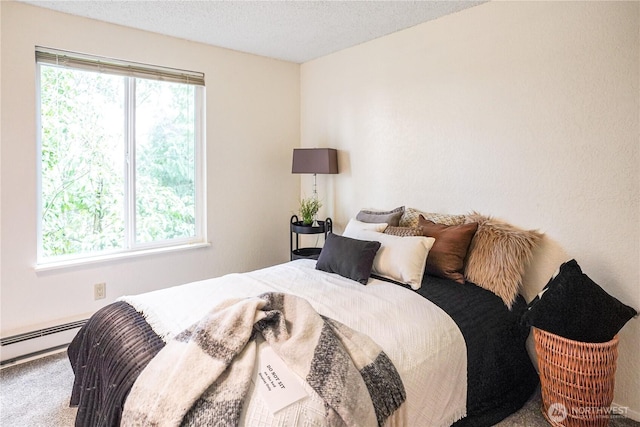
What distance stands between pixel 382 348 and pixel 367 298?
1.61 feet

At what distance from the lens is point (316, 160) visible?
353cm

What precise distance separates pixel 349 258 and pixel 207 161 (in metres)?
1.75

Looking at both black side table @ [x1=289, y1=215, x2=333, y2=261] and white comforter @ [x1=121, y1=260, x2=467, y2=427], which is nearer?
white comforter @ [x1=121, y1=260, x2=467, y2=427]

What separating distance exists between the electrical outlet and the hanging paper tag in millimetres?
2103

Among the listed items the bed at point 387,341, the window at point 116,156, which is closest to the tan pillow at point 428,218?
the bed at point 387,341

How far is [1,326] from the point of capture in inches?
103

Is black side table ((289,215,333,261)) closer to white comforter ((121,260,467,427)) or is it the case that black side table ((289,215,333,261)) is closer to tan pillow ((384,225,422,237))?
tan pillow ((384,225,422,237))

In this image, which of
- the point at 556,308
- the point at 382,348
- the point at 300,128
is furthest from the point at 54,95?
the point at 556,308

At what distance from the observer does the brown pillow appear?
94.8 inches

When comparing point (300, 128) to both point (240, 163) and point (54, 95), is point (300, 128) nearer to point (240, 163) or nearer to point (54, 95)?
point (240, 163)

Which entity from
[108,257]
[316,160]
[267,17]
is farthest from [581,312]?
[108,257]

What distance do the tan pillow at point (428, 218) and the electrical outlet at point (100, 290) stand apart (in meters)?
2.34

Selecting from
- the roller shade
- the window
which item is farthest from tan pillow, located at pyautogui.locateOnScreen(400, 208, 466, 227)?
the roller shade

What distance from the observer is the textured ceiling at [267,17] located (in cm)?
258
